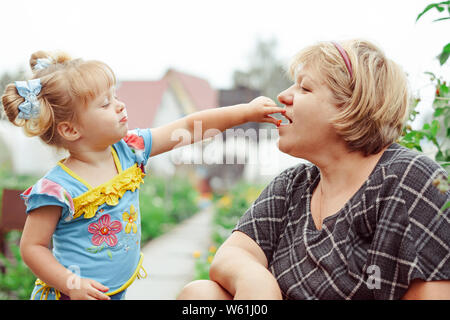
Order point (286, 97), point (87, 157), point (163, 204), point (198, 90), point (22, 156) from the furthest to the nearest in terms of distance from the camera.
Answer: point (198, 90), point (22, 156), point (163, 204), point (87, 157), point (286, 97)

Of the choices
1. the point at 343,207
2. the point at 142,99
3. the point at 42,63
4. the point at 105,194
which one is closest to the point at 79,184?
the point at 105,194

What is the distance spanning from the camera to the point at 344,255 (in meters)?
1.26

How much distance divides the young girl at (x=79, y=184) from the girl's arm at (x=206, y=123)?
0.04 feet

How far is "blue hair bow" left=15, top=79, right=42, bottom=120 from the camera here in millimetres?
1476

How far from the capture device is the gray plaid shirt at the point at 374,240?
115cm

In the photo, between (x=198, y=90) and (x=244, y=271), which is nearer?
(x=244, y=271)

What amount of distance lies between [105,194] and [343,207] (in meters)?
0.74

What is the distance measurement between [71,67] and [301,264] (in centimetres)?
99

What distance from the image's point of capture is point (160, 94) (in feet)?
36.3

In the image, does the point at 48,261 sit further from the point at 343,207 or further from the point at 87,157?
the point at 343,207

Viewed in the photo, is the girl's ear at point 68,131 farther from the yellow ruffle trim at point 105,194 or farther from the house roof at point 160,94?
the house roof at point 160,94

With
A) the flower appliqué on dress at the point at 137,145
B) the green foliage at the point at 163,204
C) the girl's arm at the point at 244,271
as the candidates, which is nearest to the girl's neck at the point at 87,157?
the flower appliqué on dress at the point at 137,145
